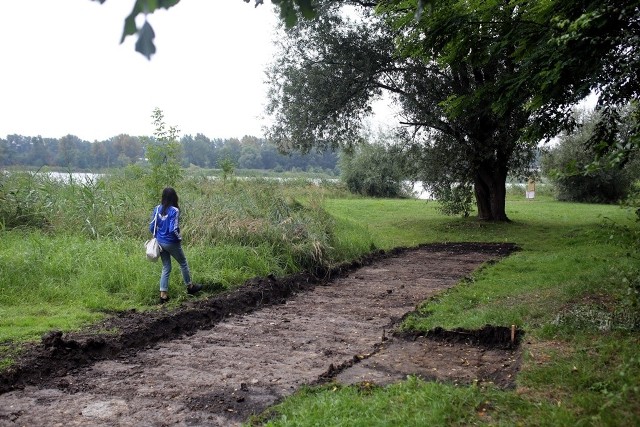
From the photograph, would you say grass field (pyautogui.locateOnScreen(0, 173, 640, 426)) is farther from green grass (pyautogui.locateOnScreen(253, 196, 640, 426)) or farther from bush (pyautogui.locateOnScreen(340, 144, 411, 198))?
bush (pyautogui.locateOnScreen(340, 144, 411, 198))

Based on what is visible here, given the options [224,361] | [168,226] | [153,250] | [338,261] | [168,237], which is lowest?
[224,361]

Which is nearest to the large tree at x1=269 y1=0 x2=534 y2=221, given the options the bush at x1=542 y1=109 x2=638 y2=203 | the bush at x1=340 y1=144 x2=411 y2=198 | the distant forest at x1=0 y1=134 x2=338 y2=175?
the distant forest at x1=0 y1=134 x2=338 y2=175

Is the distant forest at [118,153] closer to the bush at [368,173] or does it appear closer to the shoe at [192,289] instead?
the shoe at [192,289]

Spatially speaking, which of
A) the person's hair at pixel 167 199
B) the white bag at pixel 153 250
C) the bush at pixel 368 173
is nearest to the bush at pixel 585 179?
the bush at pixel 368 173

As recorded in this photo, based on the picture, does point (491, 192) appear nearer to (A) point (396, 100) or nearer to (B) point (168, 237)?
(A) point (396, 100)

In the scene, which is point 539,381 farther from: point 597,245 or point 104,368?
point 597,245

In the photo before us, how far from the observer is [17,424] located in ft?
14.6

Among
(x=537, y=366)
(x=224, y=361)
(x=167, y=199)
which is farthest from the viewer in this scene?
(x=167, y=199)

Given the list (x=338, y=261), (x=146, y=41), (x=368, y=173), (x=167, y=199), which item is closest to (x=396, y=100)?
(x=338, y=261)

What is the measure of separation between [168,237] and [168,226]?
0.17 meters

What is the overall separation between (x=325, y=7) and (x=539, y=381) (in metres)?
15.8

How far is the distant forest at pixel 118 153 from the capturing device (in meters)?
14.7

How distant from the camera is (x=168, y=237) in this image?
28.4 feet

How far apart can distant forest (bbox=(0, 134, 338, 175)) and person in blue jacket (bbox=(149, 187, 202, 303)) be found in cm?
484
